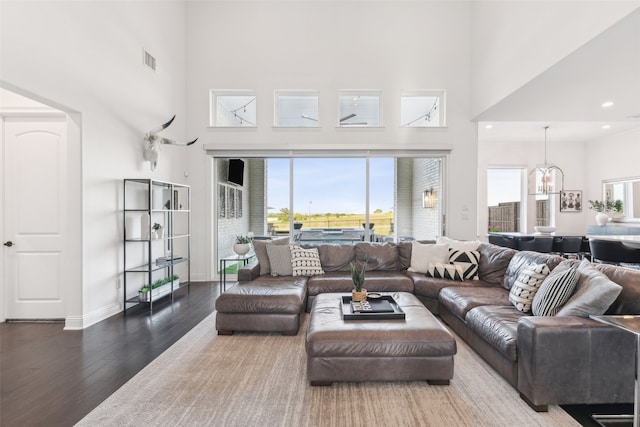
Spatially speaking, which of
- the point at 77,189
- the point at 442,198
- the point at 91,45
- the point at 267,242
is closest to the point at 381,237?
the point at 442,198

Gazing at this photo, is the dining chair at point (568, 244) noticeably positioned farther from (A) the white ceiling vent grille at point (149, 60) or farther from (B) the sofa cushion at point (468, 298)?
(A) the white ceiling vent grille at point (149, 60)

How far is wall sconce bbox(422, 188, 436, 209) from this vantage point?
21.3 feet

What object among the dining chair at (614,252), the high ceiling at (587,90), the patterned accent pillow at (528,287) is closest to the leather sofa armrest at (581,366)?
the patterned accent pillow at (528,287)

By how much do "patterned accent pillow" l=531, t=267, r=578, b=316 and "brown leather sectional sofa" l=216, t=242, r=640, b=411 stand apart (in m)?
0.22

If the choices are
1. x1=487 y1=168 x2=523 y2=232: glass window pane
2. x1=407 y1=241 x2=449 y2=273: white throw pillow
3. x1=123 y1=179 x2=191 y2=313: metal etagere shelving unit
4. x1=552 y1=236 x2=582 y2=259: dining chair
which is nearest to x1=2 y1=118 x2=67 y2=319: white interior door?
x1=123 y1=179 x2=191 y2=313: metal etagere shelving unit

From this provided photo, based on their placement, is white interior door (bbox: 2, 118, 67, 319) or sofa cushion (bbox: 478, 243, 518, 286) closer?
white interior door (bbox: 2, 118, 67, 319)

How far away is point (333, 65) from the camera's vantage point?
6.21 meters

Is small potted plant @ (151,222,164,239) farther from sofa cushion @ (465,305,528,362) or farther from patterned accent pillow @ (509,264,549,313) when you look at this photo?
patterned accent pillow @ (509,264,549,313)

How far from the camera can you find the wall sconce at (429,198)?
21.3 ft

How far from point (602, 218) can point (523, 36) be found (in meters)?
5.70

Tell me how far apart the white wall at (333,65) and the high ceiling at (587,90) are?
1.12 metres

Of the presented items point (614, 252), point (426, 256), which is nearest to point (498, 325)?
point (426, 256)

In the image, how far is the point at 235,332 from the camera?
3.55 metres

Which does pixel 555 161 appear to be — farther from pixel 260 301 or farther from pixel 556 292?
pixel 260 301
